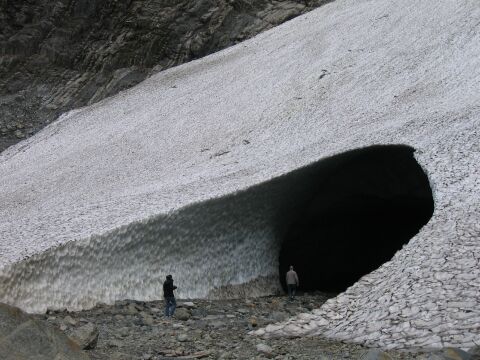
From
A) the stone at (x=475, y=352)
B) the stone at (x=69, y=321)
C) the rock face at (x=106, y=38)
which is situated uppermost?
the rock face at (x=106, y=38)

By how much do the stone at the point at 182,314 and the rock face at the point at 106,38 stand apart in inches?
840

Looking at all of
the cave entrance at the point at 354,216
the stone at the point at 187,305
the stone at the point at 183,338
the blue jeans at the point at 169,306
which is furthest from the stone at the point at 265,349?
the cave entrance at the point at 354,216

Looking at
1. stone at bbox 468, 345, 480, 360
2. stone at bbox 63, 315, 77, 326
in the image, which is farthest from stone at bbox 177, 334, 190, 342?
stone at bbox 468, 345, 480, 360

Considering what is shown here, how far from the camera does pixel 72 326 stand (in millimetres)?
9328

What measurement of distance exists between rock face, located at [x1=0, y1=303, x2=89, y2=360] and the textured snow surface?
345 centimetres

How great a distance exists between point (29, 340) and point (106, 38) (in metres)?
28.5

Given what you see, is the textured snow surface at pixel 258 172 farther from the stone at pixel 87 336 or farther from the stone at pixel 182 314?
the stone at pixel 87 336

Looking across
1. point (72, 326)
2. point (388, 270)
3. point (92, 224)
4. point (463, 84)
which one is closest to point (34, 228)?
point (92, 224)

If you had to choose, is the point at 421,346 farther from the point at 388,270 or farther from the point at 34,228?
the point at 34,228

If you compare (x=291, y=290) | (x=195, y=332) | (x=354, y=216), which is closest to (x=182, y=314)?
(x=195, y=332)

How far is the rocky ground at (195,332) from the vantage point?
7665mm

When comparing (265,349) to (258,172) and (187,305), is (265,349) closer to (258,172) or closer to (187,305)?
(187,305)

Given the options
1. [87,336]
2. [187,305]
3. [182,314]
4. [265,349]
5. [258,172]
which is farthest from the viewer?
[258,172]

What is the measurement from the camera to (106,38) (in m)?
32.4
